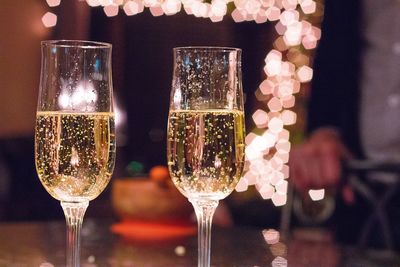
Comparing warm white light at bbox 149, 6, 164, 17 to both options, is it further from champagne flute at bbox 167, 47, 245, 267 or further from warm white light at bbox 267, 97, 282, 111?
champagne flute at bbox 167, 47, 245, 267

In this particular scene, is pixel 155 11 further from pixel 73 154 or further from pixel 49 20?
pixel 73 154

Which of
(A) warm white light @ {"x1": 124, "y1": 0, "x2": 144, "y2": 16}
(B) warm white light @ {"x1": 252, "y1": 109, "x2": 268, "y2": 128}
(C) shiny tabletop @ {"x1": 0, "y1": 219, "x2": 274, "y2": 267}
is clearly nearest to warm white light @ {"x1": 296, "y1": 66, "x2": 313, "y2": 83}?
(B) warm white light @ {"x1": 252, "y1": 109, "x2": 268, "y2": 128}

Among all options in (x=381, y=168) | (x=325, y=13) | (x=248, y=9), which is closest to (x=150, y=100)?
(x=248, y=9)

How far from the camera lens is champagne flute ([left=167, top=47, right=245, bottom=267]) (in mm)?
985

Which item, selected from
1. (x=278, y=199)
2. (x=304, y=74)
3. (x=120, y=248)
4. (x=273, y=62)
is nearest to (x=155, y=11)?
(x=273, y=62)

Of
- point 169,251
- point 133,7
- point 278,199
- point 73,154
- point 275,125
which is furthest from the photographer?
point 133,7

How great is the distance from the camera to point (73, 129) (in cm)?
98

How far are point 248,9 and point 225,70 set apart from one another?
4.70m

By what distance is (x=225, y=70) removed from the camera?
100 centimetres

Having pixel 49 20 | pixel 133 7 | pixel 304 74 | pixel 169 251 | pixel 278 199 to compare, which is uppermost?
pixel 133 7

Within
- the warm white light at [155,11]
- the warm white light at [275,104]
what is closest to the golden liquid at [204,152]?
the warm white light at [275,104]

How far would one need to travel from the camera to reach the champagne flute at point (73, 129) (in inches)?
38.6

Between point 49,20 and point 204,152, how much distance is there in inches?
173

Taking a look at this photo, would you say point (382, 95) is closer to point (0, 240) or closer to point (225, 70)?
point (0, 240)
